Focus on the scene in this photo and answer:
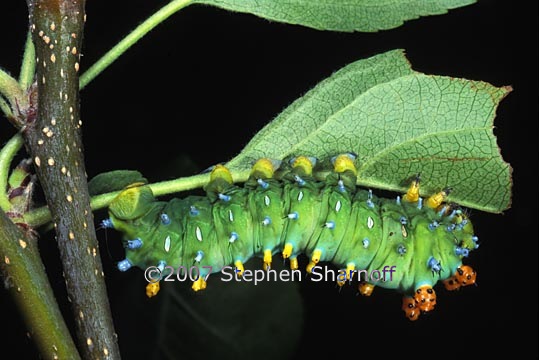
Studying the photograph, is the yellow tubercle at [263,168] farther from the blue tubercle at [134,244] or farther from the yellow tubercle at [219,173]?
the blue tubercle at [134,244]

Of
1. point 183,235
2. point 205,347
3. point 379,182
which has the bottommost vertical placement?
point 205,347

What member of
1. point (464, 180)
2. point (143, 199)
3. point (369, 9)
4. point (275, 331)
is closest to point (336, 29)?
point (369, 9)

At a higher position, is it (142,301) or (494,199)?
(494,199)

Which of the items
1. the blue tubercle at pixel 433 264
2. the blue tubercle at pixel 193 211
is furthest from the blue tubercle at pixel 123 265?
the blue tubercle at pixel 433 264

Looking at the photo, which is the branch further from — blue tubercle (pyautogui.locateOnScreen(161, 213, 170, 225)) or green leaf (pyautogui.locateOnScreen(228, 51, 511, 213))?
green leaf (pyautogui.locateOnScreen(228, 51, 511, 213))

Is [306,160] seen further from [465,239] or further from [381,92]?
[465,239]

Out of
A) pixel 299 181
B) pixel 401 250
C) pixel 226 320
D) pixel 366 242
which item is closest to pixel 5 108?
pixel 299 181

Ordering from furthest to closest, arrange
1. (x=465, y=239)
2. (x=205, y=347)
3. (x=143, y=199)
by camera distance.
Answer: (x=205, y=347) → (x=465, y=239) → (x=143, y=199)
